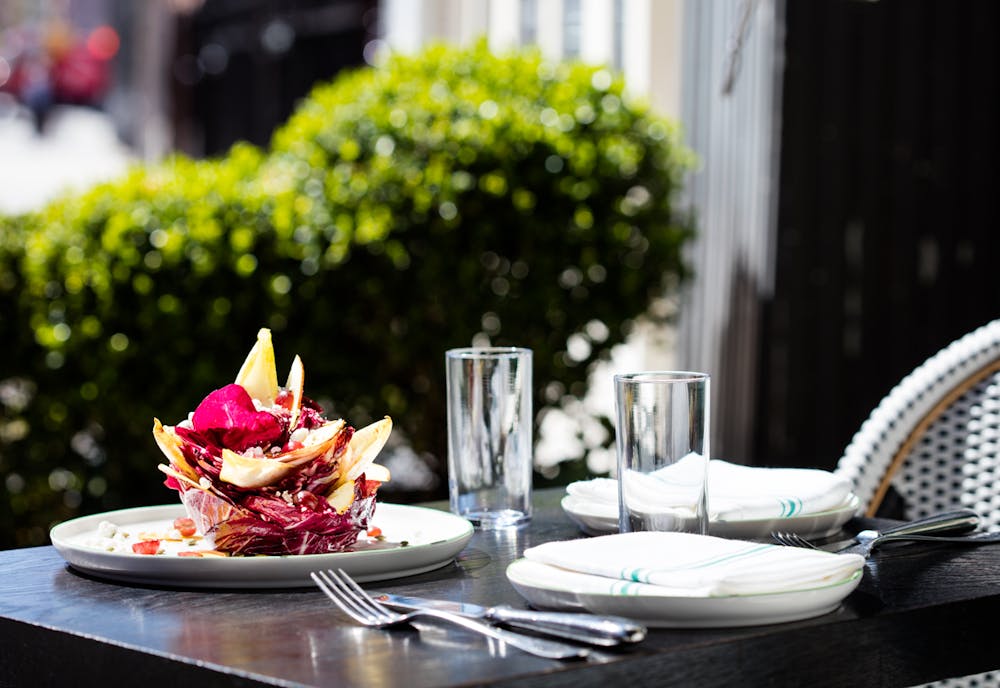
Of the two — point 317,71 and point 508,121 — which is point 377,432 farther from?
point 317,71

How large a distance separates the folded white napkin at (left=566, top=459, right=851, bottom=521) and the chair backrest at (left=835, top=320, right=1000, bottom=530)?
0.43 m

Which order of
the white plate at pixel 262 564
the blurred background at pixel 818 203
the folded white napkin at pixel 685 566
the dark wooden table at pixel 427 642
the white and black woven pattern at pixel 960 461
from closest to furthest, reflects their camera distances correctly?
the dark wooden table at pixel 427 642 → the folded white napkin at pixel 685 566 → the white plate at pixel 262 564 → the white and black woven pattern at pixel 960 461 → the blurred background at pixel 818 203

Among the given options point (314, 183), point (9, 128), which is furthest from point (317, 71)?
point (314, 183)

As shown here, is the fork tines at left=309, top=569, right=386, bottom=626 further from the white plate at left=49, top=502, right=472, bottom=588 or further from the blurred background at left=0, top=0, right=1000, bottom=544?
the blurred background at left=0, top=0, right=1000, bottom=544

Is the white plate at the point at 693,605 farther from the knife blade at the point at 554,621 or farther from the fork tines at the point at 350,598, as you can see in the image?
the fork tines at the point at 350,598

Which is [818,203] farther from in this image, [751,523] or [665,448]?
[665,448]

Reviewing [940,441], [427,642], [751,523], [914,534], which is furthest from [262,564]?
[940,441]

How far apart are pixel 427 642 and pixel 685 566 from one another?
0.21 metres

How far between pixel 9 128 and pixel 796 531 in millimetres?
7262

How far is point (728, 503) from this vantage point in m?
1.38

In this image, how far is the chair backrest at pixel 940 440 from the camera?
1.86 metres

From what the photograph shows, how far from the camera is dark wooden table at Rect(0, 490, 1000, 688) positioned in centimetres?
91

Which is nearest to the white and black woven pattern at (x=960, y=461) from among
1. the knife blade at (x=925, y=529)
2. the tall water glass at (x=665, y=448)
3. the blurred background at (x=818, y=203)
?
the knife blade at (x=925, y=529)

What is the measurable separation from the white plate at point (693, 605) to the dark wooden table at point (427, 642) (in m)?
0.01
